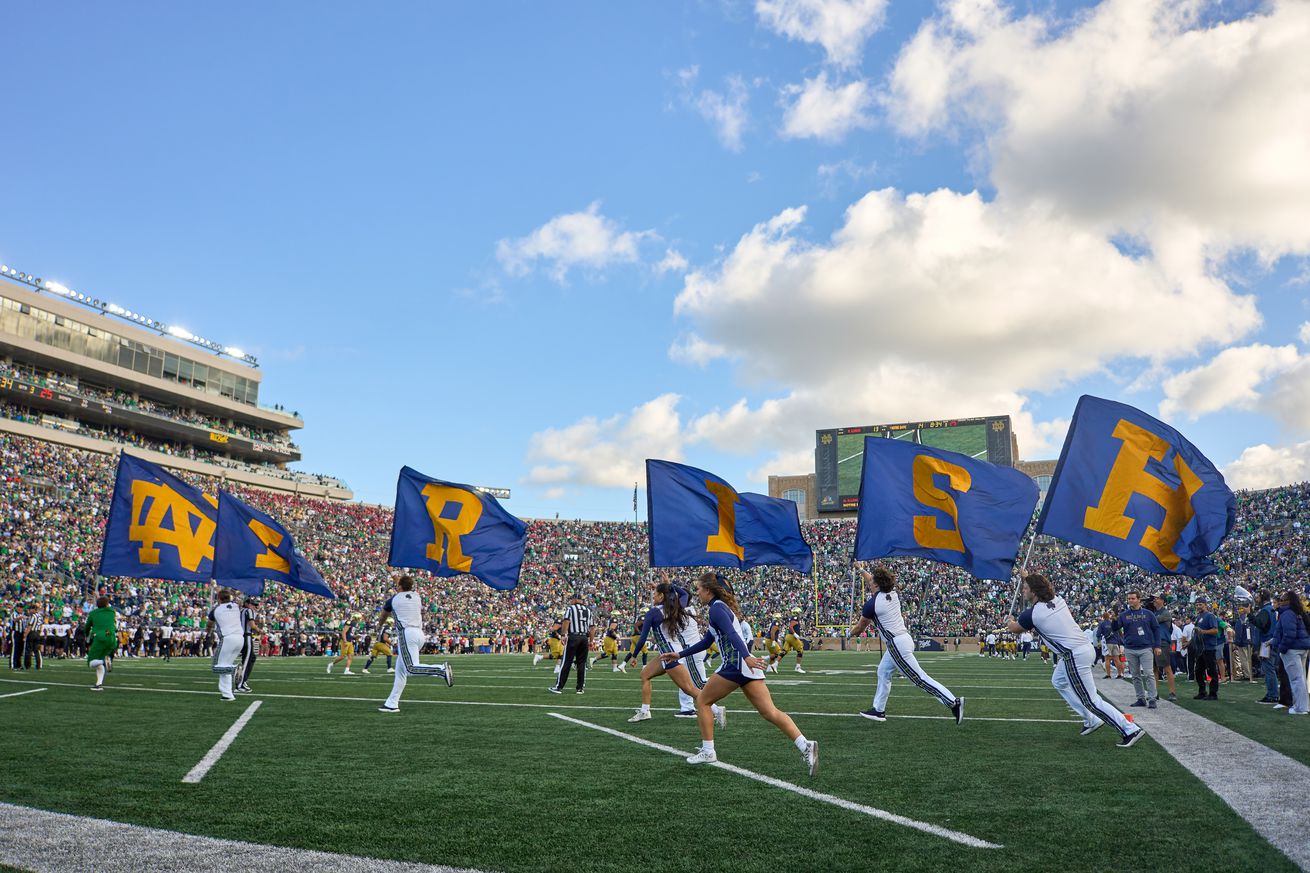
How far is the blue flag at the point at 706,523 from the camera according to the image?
1734 centimetres

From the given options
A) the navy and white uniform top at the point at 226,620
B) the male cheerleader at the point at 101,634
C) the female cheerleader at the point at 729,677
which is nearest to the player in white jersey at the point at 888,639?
the female cheerleader at the point at 729,677

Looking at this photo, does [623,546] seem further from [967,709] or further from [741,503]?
[967,709]

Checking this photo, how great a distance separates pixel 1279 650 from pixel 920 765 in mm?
9240

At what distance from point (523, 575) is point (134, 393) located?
33.7 meters

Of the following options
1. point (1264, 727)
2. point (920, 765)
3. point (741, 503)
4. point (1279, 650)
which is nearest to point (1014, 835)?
point (920, 765)

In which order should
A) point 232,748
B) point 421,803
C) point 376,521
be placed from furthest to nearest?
point 376,521 → point 232,748 → point 421,803

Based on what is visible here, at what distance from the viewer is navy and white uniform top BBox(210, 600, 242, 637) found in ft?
52.9

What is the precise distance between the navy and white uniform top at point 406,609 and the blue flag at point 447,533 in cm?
412

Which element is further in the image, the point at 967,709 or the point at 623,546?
the point at 623,546

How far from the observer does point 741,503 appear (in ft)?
61.0

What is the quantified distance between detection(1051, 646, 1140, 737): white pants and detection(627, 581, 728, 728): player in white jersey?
Result: 13.4 ft

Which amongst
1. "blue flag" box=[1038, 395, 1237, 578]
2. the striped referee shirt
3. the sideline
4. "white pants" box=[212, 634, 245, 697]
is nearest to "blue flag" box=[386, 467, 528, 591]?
the striped referee shirt

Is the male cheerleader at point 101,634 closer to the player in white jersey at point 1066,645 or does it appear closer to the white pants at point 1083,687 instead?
the player in white jersey at point 1066,645

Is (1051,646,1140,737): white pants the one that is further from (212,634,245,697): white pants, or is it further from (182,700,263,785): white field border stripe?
(212,634,245,697): white pants
